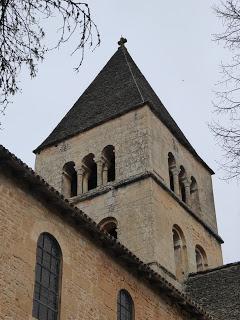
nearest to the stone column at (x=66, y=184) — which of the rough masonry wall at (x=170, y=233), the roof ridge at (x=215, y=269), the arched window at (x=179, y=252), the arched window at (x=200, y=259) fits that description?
the rough masonry wall at (x=170, y=233)

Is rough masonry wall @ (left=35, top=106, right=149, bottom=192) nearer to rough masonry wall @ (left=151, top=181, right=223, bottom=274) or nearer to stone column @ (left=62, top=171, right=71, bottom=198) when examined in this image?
stone column @ (left=62, top=171, right=71, bottom=198)

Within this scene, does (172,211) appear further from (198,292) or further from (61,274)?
(61,274)

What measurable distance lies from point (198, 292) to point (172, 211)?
3394mm

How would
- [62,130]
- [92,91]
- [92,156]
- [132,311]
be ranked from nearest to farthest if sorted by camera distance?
[132,311] → [92,156] → [62,130] → [92,91]

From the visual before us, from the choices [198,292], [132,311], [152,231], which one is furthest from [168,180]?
→ [132,311]

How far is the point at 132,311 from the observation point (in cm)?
1408

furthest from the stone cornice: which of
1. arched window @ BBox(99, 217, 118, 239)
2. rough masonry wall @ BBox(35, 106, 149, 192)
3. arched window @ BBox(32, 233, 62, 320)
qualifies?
arched window @ BBox(32, 233, 62, 320)

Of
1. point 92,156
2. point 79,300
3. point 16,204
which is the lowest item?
point 79,300

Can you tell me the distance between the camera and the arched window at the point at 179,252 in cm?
2161

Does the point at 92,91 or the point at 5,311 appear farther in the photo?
the point at 92,91

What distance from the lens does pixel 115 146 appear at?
23.6 m

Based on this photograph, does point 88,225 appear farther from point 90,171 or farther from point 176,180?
point 90,171

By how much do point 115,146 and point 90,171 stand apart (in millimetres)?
1547

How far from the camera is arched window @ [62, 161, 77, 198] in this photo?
24406mm
